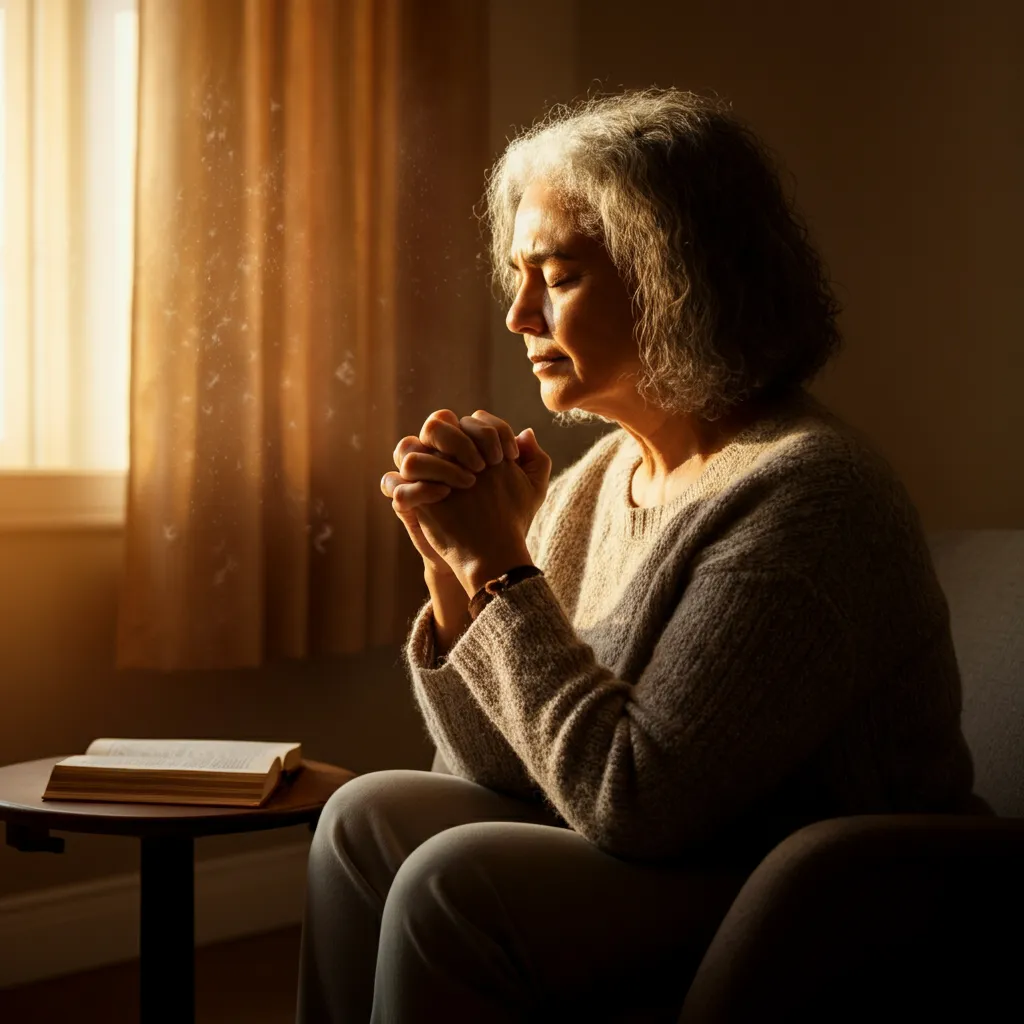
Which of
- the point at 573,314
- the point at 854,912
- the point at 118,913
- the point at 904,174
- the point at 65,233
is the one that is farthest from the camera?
the point at 904,174

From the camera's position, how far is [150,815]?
144 centimetres

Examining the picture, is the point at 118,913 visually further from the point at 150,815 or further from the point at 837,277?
the point at 837,277

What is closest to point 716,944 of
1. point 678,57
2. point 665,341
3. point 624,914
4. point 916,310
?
point 624,914

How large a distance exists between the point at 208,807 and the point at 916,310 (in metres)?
1.90

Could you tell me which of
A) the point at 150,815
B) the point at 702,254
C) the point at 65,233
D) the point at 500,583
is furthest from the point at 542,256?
the point at 65,233

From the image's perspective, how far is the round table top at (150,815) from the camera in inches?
56.6

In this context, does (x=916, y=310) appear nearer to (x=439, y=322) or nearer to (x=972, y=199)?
(x=972, y=199)

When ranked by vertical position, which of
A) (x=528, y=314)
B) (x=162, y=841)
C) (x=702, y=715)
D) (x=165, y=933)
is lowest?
(x=165, y=933)

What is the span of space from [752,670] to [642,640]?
15 cm

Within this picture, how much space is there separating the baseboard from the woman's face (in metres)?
1.35

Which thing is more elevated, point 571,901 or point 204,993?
point 571,901

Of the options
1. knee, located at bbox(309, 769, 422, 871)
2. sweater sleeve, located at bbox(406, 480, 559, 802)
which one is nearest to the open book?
knee, located at bbox(309, 769, 422, 871)

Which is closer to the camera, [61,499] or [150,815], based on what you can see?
[150,815]

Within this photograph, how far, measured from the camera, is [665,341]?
1373mm
